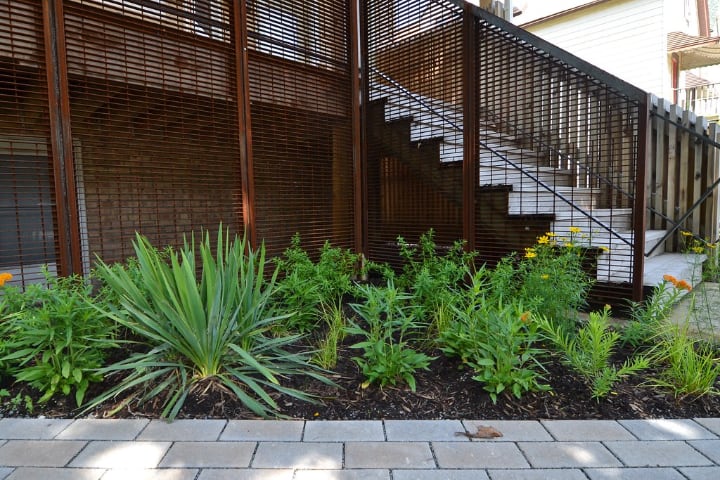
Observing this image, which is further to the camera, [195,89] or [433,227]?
[433,227]

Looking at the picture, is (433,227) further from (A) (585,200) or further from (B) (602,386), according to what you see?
(B) (602,386)

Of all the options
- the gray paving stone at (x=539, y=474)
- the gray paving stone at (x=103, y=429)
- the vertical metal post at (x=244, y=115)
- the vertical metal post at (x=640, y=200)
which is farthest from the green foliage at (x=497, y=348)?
the vertical metal post at (x=244, y=115)

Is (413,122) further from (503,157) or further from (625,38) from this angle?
(625,38)

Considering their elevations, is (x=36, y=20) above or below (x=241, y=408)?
above

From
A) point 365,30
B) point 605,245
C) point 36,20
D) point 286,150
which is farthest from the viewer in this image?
point 365,30

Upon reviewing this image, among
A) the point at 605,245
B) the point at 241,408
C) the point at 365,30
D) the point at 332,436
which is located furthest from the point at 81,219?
the point at 605,245

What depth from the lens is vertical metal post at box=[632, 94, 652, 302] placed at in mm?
3143

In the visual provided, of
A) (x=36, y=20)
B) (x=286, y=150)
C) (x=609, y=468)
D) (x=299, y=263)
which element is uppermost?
(x=36, y=20)

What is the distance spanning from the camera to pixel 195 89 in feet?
12.3

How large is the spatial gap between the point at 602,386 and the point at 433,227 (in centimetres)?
260

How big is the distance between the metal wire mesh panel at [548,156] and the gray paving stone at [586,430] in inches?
71.5

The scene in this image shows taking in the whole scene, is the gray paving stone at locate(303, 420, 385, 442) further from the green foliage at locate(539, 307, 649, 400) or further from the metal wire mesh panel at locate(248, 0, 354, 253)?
the metal wire mesh panel at locate(248, 0, 354, 253)

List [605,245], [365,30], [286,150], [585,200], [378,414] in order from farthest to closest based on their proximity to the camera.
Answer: [365,30] < [286,150] < [585,200] < [605,245] < [378,414]

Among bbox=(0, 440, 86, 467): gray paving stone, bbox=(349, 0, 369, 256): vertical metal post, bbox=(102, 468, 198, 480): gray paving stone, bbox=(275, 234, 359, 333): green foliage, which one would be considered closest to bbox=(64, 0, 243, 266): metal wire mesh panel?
bbox=(275, 234, 359, 333): green foliage
